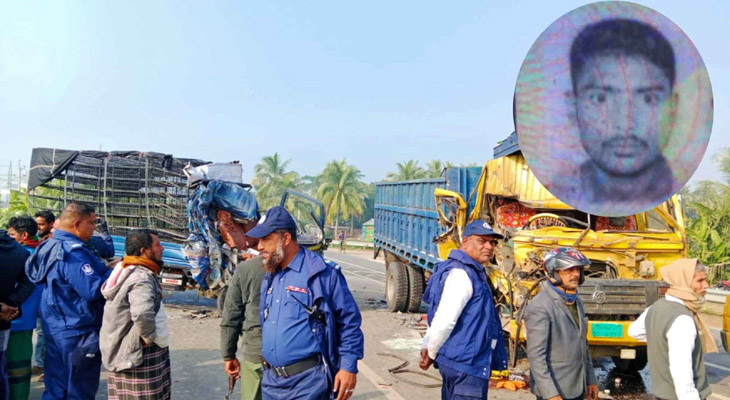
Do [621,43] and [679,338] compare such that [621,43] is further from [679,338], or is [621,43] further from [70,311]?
[70,311]

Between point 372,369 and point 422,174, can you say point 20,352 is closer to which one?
point 372,369

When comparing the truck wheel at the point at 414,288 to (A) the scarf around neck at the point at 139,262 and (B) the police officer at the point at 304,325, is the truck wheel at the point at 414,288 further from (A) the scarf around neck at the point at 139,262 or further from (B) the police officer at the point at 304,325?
(B) the police officer at the point at 304,325

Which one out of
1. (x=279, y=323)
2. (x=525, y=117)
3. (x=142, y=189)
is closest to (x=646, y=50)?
(x=525, y=117)

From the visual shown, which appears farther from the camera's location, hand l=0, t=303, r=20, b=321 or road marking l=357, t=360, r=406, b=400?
road marking l=357, t=360, r=406, b=400

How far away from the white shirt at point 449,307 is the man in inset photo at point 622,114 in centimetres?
149

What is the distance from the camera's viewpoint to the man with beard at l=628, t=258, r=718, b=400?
2.97 meters

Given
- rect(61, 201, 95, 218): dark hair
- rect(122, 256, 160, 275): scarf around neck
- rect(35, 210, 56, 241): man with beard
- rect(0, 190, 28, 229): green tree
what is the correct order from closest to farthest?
rect(122, 256, 160, 275): scarf around neck, rect(61, 201, 95, 218): dark hair, rect(35, 210, 56, 241): man with beard, rect(0, 190, 28, 229): green tree

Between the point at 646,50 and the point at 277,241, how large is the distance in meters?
3.33

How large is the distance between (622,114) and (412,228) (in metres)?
6.47

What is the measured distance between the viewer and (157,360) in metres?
3.89

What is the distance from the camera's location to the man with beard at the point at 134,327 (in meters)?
3.73

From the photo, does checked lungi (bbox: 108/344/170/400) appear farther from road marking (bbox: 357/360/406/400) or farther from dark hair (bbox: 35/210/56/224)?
dark hair (bbox: 35/210/56/224)

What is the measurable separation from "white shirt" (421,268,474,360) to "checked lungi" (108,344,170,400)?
186 centimetres

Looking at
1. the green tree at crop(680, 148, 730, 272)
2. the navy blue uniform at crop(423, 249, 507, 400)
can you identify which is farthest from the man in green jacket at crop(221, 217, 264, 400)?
the green tree at crop(680, 148, 730, 272)
